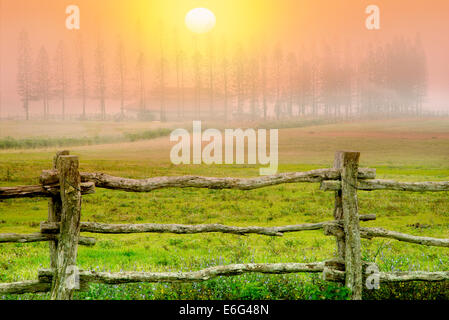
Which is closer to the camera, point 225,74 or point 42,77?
point 42,77

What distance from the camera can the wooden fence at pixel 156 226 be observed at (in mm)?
5926

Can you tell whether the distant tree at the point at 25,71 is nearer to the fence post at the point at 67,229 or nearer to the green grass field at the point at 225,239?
the green grass field at the point at 225,239

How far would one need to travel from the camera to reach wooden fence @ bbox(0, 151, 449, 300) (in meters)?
5.93

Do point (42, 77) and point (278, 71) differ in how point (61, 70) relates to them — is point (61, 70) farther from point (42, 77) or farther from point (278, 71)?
point (278, 71)

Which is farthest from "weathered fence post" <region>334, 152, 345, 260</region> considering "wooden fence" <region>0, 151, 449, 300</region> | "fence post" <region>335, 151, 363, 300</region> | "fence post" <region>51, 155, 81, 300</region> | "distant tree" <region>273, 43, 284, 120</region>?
"distant tree" <region>273, 43, 284, 120</region>

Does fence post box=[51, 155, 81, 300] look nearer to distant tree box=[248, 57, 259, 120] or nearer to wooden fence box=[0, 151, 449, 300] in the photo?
wooden fence box=[0, 151, 449, 300]

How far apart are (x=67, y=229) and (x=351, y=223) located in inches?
163

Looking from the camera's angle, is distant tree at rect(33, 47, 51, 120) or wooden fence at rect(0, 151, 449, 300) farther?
distant tree at rect(33, 47, 51, 120)

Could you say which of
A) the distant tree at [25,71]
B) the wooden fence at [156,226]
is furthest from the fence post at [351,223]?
the distant tree at [25,71]

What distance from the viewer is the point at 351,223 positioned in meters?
6.38

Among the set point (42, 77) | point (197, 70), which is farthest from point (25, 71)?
point (197, 70)

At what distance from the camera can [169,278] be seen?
630cm

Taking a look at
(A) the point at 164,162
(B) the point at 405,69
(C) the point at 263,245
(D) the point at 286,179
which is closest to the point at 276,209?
(C) the point at 263,245
